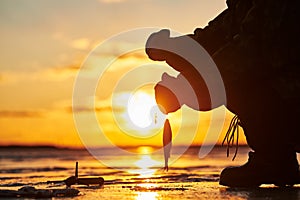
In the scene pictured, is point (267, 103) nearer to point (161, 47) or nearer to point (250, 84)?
point (250, 84)

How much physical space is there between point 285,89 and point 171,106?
7443mm

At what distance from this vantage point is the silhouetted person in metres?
30.6

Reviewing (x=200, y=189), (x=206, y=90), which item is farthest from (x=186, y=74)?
(x=200, y=189)

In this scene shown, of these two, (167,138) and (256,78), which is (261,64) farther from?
(167,138)

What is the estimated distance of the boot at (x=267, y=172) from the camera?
3412 cm

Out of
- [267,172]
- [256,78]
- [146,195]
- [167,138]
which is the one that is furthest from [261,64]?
[146,195]

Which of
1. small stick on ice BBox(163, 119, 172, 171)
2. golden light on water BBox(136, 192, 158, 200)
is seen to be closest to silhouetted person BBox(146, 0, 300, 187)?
golden light on water BBox(136, 192, 158, 200)

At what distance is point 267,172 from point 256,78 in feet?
17.2

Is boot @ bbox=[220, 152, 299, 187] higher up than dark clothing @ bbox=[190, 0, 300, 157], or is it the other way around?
dark clothing @ bbox=[190, 0, 300, 157]

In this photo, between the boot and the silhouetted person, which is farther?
the boot

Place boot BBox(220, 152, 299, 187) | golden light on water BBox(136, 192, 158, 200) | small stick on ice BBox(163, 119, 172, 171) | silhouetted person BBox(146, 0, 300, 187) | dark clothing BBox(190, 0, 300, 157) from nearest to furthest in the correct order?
small stick on ice BBox(163, 119, 172, 171)
golden light on water BBox(136, 192, 158, 200)
dark clothing BBox(190, 0, 300, 157)
silhouetted person BBox(146, 0, 300, 187)
boot BBox(220, 152, 299, 187)

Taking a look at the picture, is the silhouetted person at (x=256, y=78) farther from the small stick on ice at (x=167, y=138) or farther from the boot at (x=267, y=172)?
the small stick on ice at (x=167, y=138)

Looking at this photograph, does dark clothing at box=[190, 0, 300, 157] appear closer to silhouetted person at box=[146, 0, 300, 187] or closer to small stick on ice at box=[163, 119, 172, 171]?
silhouetted person at box=[146, 0, 300, 187]

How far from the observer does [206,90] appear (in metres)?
36.3
